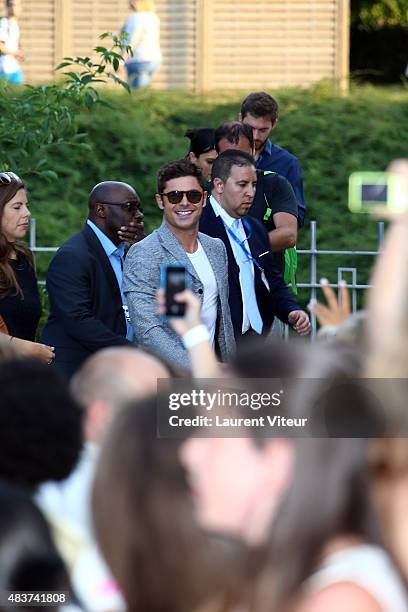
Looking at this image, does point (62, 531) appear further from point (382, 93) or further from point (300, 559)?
point (382, 93)

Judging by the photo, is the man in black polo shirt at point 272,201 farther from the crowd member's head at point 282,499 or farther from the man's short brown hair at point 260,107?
the crowd member's head at point 282,499

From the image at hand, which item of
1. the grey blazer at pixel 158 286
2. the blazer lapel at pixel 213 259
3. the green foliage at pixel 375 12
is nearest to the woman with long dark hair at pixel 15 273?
the grey blazer at pixel 158 286

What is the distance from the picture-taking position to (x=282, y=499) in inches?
74.0

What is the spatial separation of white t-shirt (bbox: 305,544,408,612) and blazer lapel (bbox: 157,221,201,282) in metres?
3.64

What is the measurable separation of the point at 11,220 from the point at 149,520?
4.24m

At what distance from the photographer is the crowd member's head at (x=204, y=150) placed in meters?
6.96

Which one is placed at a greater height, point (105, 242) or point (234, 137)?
point (234, 137)

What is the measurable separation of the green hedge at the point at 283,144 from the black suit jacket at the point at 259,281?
4.13 metres

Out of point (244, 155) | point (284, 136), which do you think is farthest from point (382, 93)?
point (244, 155)

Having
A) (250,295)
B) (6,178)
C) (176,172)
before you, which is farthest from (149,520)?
(6,178)

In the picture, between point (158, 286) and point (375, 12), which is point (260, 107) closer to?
point (158, 286)

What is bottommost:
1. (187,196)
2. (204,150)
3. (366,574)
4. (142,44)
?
(366,574)

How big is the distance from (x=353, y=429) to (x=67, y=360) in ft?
12.4

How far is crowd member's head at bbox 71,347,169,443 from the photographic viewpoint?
2.82 meters
